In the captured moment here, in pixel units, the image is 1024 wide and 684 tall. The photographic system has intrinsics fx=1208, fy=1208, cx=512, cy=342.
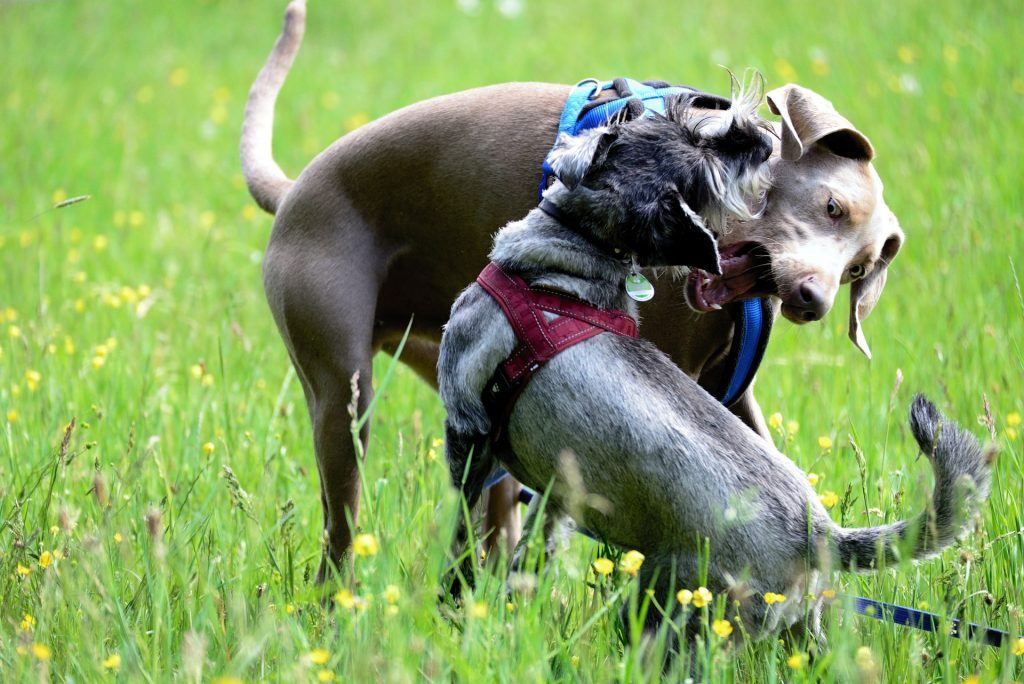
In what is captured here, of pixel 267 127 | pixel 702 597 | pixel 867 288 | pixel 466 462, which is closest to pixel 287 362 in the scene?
pixel 267 127

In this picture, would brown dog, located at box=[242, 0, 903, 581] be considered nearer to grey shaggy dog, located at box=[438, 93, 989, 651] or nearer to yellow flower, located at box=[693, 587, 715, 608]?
grey shaggy dog, located at box=[438, 93, 989, 651]

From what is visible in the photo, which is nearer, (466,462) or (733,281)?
(466,462)

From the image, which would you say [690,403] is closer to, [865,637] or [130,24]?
[865,637]

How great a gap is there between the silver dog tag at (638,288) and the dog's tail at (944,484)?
61 centimetres

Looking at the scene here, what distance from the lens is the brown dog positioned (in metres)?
3.20

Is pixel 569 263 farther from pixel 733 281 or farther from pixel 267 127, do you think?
pixel 267 127

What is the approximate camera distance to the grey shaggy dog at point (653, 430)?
2447 millimetres

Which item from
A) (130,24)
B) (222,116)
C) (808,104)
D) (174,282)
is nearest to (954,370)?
(808,104)

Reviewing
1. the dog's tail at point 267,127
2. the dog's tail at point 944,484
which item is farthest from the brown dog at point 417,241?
the dog's tail at point 944,484

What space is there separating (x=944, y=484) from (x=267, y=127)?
2632 mm

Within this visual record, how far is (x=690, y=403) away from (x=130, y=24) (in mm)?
10480

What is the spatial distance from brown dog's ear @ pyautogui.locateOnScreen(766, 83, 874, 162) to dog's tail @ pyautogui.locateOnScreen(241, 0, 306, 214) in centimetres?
167

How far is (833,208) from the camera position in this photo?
3.03m

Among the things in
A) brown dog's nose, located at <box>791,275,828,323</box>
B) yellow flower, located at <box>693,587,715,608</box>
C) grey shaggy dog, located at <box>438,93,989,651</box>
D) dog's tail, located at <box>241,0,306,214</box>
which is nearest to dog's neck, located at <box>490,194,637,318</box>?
→ grey shaggy dog, located at <box>438,93,989,651</box>
